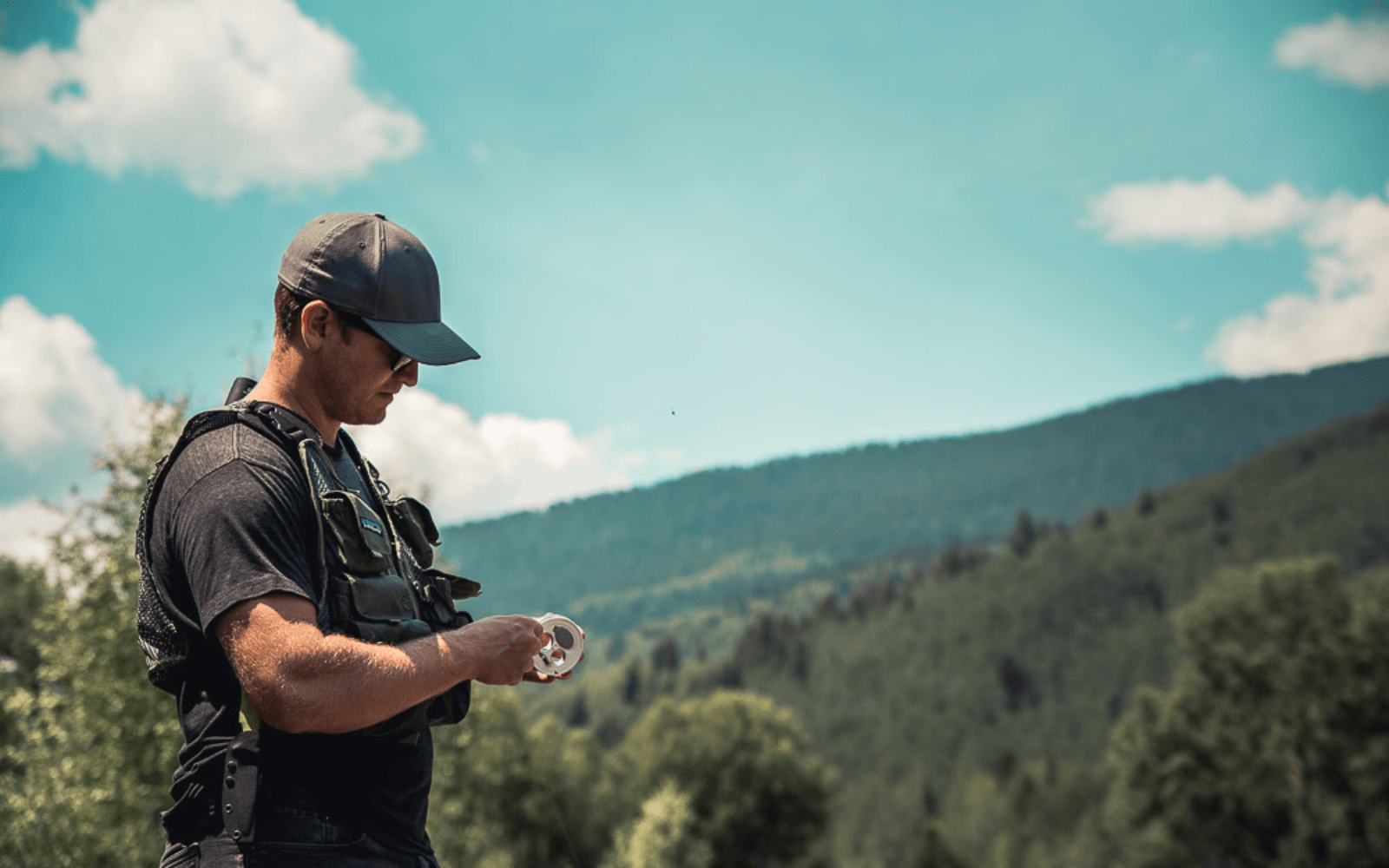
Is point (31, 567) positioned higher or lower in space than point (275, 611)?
higher

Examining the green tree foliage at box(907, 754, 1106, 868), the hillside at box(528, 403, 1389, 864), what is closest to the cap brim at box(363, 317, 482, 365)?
the green tree foliage at box(907, 754, 1106, 868)

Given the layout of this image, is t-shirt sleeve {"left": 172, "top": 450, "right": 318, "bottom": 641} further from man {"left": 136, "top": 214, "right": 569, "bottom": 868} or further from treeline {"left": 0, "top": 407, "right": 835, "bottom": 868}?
treeline {"left": 0, "top": 407, "right": 835, "bottom": 868}

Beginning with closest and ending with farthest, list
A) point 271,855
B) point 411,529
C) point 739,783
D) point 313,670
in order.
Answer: point 313,670
point 271,855
point 411,529
point 739,783

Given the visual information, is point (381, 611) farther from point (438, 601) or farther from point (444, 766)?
point (444, 766)

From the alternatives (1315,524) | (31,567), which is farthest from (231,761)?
(1315,524)

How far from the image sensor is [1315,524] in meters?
126

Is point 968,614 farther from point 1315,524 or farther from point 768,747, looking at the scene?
point 768,747

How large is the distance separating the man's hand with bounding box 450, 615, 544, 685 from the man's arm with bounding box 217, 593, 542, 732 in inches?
4.1

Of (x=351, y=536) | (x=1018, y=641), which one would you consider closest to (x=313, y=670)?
(x=351, y=536)

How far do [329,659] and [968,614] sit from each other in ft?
560

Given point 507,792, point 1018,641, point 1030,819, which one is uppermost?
point 507,792

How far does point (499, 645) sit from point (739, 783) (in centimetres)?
6413

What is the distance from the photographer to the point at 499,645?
8.71 feet

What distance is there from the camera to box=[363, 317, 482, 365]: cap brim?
2705 mm
